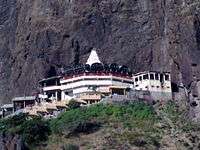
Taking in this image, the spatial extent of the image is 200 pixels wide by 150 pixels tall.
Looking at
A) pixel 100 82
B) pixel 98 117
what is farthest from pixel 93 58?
pixel 98 117

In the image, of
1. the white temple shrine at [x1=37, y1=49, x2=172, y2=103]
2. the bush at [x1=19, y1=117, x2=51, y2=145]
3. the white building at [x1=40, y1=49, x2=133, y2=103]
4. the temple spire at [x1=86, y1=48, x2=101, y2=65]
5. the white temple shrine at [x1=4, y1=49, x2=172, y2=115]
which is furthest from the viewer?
the temple spire at [x1=86, y1=48, x2=101, y2=65]

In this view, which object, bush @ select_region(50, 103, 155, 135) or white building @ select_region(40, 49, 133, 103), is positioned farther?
white building @ select_region(40, 49, 133, 103)

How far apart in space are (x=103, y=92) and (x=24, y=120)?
1183 cm

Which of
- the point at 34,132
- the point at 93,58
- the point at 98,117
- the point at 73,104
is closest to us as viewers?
the point at 34,132

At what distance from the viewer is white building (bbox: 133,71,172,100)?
108 metres

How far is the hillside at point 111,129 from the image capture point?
3755 inches

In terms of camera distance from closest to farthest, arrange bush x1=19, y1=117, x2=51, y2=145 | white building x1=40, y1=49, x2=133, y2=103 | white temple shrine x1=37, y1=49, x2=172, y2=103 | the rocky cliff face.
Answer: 1. bush x1=19, y1=117, x2=51, y2=145
2. white temple shrine x1=37, y1=49, x2=172, y2=103
3. white building x1=40, y1=49, x2=133, y2=103
4. the rocky cliff face

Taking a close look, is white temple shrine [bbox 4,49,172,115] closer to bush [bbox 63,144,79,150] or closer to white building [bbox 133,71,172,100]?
white building [bbox 133,71,172,100]

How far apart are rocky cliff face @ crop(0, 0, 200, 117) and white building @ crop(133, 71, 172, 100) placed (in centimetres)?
207

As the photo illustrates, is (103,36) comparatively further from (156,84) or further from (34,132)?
(34,132)

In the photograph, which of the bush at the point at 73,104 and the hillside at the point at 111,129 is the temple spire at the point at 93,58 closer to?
the bush at the point at 73,104

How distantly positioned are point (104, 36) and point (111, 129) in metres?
21.4

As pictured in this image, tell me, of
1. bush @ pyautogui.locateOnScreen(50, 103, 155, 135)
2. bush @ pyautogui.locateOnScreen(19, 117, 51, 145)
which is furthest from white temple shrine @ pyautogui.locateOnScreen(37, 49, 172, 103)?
bush @ pyautogui.locateOnScreen(19, 117, 51, 145)

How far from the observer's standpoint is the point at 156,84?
4316 inches
